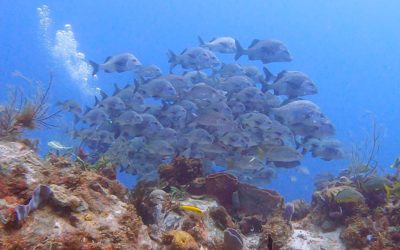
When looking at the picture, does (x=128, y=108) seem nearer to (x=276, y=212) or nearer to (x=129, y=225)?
(x=276, y=212)

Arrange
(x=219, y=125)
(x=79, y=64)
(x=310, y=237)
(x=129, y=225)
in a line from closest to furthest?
(x=129, y=225) < (x=310, y=237) < (x=219, y=125) < (x=79, y=64)

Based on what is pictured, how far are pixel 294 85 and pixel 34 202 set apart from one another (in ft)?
26.4

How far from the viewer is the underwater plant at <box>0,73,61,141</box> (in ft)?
17.2

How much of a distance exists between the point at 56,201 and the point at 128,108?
831cm

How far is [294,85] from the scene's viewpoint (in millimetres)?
10453

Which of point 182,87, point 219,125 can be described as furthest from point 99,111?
point 219,125

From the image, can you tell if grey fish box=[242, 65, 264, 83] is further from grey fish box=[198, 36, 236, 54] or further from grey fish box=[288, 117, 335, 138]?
grey fish box=[288, 117, 335, 138]

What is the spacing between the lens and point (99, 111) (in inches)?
→ 460

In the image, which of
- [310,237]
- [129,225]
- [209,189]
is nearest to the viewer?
[129,225]

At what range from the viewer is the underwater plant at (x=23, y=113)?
525 centimetres

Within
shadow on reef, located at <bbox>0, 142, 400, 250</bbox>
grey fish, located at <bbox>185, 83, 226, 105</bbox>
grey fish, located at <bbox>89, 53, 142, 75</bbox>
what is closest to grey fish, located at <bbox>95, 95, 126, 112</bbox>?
grey fish, located at <bbox>89, 53, 142, 75</bbox>

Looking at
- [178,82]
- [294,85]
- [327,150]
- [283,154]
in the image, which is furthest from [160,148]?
[327,150]

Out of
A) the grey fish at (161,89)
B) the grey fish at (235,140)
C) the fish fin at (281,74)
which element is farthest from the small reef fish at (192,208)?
the grey fish at (161,89)

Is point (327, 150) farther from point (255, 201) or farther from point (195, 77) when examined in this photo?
point (195, 77)
